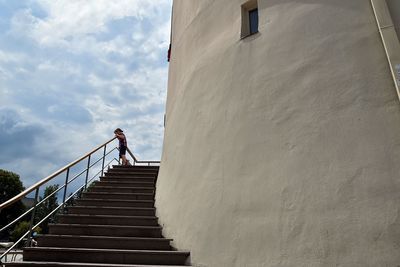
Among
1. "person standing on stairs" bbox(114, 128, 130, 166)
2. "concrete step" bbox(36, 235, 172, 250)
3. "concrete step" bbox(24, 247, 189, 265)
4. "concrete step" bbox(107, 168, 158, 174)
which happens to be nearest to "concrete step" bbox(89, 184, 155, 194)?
"concrete step" bbox(107, 168, 158, 174)

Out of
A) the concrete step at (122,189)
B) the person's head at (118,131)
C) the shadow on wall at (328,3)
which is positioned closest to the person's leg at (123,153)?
the person's head at (118,131)

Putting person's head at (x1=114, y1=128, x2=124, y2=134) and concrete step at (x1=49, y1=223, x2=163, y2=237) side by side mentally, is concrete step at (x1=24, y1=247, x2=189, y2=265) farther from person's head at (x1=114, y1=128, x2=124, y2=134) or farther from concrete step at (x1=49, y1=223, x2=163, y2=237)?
person's head at (x1=114, y1=128, x2=124, y2=134)

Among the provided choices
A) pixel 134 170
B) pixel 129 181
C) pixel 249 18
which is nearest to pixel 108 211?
pixel 129 181

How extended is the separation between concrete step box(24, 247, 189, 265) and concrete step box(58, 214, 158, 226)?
3.53 ft

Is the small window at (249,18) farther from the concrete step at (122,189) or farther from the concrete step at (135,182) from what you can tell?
the concrete step at (135,182)

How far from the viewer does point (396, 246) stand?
294 centimetres

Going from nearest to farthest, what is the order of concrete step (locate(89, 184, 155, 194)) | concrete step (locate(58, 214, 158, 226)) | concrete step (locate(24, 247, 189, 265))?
concrete step (locate(24, 247, 189, 265)) < concrete step (locate(58, 214, 158, 226)) < concrete step (locate(89, 184, 155, 194))

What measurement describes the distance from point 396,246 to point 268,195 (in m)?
1.33

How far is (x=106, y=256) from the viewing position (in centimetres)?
435

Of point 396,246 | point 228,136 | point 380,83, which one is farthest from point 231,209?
point 380,83

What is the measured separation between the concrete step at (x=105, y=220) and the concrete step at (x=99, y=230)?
29cm

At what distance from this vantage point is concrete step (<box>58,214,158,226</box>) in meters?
5.53

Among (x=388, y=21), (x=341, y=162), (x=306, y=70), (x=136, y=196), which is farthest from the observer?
(x=136, y=196)

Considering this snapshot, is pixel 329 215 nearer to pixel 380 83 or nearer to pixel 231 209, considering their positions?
pixel 231 209
